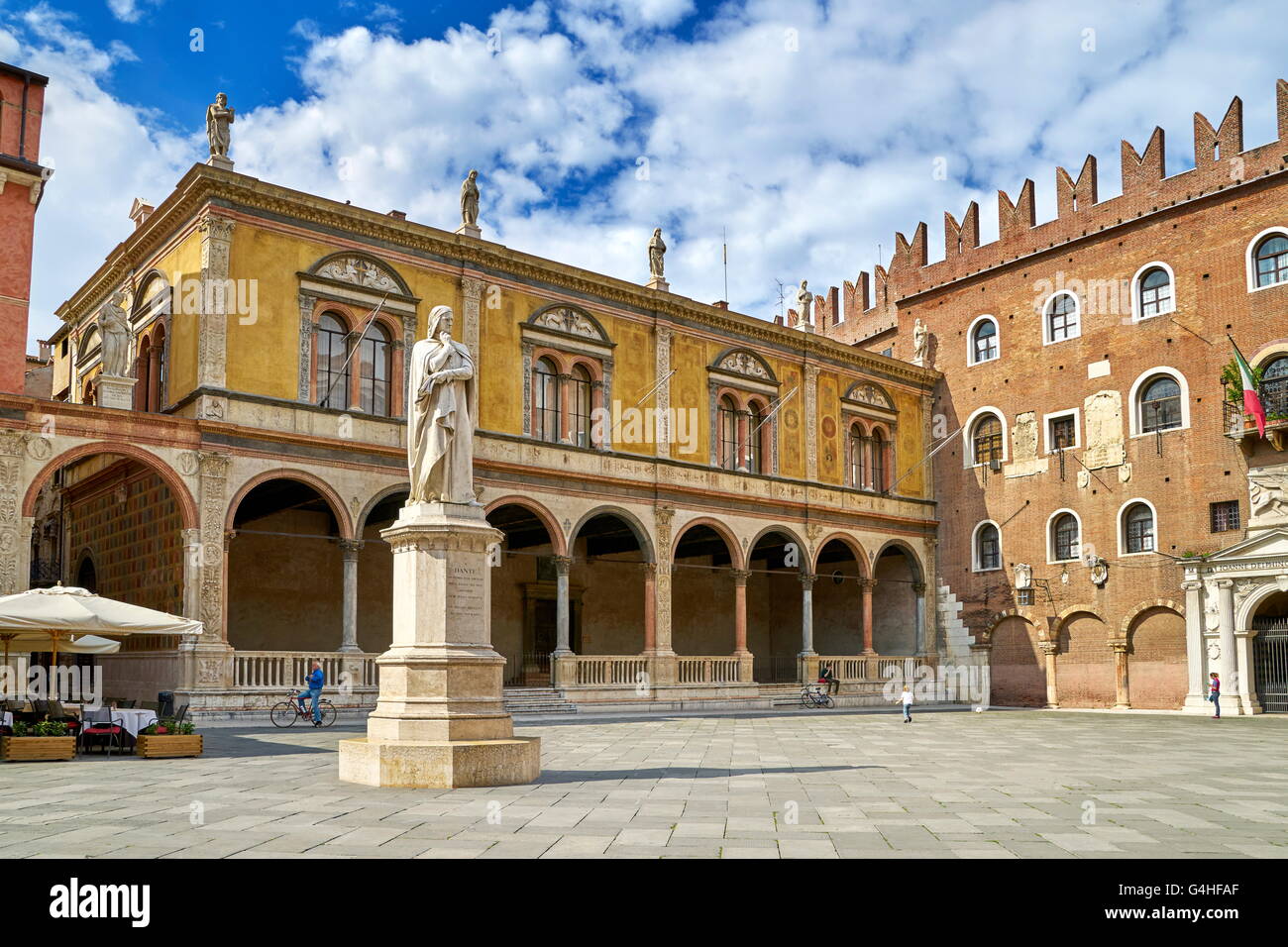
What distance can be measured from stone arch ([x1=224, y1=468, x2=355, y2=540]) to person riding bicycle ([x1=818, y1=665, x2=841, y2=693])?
518 inches

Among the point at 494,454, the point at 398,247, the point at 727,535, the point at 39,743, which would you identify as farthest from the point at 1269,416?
the point at 39,743

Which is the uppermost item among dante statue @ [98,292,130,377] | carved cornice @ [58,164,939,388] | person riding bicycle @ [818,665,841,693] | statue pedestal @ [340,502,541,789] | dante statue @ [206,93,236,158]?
dante statue @ [206,93,236,158]

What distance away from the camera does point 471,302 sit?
84.0ft

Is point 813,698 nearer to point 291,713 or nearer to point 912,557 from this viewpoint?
point 912,557

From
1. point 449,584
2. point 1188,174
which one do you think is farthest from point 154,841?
point 1188,174

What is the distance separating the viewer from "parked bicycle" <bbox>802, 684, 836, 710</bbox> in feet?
97.5

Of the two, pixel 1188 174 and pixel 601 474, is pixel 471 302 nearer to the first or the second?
pixel 601 474

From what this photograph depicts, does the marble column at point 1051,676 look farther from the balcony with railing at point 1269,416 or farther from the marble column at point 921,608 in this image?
the balcony with railing at point 1269,416

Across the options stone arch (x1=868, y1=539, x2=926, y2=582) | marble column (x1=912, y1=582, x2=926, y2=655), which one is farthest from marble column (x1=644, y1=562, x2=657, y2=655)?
marble column (x1=912, y1=582, x2=926, y2=655)

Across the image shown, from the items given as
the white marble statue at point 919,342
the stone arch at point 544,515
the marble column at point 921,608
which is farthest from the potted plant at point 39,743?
the white marble statue at point 919,342

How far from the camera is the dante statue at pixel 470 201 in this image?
2592 cm

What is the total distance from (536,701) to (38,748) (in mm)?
12192

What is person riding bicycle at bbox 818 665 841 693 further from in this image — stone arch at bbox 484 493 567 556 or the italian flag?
the italian flag

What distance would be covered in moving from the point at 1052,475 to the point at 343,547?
1915cm
